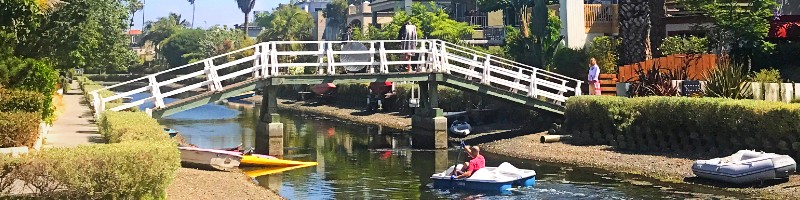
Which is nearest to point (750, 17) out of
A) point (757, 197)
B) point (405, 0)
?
point (757, 197)

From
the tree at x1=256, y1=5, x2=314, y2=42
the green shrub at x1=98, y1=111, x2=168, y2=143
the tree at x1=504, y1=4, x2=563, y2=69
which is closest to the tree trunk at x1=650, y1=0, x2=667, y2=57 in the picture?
the tree at x1=504, y1=4, x2=563, y2=69

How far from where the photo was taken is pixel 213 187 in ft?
82.8

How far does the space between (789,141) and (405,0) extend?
85191mm

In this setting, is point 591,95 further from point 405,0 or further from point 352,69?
point 405,0

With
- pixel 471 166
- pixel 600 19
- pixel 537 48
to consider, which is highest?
pixel 600 19

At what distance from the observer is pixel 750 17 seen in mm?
41188

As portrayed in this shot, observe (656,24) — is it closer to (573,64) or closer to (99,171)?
(573,64)

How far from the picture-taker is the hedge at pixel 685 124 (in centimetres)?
2862

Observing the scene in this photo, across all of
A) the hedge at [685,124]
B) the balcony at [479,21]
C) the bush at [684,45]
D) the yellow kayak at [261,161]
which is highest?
the balcony at [479,21]

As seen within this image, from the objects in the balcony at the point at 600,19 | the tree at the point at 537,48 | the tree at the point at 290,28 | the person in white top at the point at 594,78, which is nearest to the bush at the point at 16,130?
the person in white top at the point at 594,78

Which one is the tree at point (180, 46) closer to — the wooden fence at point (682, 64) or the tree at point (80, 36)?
the tree at point (80, 36)

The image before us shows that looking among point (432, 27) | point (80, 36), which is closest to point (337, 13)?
point (432, 27)

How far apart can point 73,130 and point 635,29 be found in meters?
21.4

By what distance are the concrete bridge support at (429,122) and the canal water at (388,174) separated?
0.59 metres
